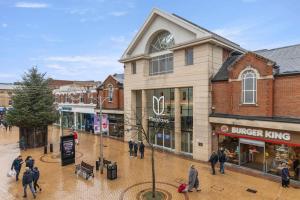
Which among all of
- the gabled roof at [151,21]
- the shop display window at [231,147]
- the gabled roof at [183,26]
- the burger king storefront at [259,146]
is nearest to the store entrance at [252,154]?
the burger king storefront at [259,146]

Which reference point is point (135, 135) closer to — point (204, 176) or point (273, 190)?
point (204, 176)

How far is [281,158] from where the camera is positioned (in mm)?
15461

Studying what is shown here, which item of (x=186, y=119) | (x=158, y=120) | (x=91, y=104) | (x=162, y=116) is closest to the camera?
(x=186, y=119)

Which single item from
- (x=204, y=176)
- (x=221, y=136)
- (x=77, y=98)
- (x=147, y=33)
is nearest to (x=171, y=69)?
(x=147, y=33)

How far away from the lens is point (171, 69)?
22469 millimetres

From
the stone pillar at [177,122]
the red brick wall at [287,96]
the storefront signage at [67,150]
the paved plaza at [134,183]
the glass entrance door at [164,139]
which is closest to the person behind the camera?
the paved plaza at [134,183]

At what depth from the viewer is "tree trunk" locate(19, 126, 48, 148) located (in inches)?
995

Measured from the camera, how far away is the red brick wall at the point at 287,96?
14.5 meters

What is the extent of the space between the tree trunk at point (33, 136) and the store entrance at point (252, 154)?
21103 mm

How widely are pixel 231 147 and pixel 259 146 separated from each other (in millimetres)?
2423

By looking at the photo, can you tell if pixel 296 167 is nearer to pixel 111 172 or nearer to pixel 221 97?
pixel 221 97

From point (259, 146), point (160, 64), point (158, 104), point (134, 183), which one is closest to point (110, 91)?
point (158, 104)

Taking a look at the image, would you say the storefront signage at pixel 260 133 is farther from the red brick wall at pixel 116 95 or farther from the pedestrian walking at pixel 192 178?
the red brick wall at pixel 116 95

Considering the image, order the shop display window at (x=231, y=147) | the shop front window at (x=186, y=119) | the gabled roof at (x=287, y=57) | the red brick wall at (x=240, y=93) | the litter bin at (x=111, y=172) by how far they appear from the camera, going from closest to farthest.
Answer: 1. the litter bin at (x=111, y=172)
2. the gabled roof at (x=287, y=57)
3. the red brick wall at (x=240, y=93)
4. the shop display window at (x=231, y=147)
5. the shop front window at (x=186, y=119)
